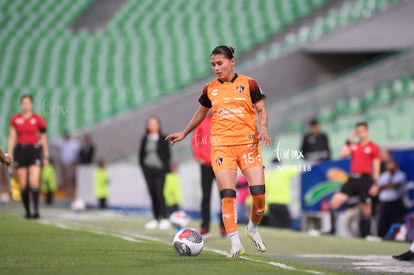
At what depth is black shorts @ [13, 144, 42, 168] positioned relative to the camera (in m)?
18.0

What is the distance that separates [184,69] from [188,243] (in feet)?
79.3

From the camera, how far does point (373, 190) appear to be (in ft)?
55.6

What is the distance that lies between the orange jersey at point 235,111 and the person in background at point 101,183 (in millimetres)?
17315

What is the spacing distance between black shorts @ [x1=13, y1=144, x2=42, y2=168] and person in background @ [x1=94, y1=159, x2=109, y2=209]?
9.49 metres

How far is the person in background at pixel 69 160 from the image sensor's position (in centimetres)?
3098

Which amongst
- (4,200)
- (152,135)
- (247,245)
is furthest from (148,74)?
(247,245)

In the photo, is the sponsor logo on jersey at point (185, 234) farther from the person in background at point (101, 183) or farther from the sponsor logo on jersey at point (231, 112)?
the person in background at point (101, 183)

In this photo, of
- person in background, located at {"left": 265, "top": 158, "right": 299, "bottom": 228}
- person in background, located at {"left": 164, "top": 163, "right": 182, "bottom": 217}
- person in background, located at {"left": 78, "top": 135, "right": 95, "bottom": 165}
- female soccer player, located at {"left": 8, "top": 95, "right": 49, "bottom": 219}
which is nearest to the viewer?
female soccer player, located at {"left": 8, "top": 95, "right": 49, "bottom": 219}

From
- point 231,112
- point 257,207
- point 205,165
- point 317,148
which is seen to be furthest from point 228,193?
point 317,148

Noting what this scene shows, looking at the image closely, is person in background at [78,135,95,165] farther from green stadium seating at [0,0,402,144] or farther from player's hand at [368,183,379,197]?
player's hand at [368,183,379,197]

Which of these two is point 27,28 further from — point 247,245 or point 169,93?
point 247,245

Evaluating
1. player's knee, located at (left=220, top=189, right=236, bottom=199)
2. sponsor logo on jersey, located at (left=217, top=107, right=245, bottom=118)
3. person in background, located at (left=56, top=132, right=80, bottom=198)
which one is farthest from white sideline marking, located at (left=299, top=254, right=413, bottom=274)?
person in background, located at (left=56, top=132, right=80, bottom=198)

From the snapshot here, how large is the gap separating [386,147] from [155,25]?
78.6 ft

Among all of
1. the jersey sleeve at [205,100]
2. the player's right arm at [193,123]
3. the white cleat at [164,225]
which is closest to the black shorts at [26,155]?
the white cleat at [164,225]
